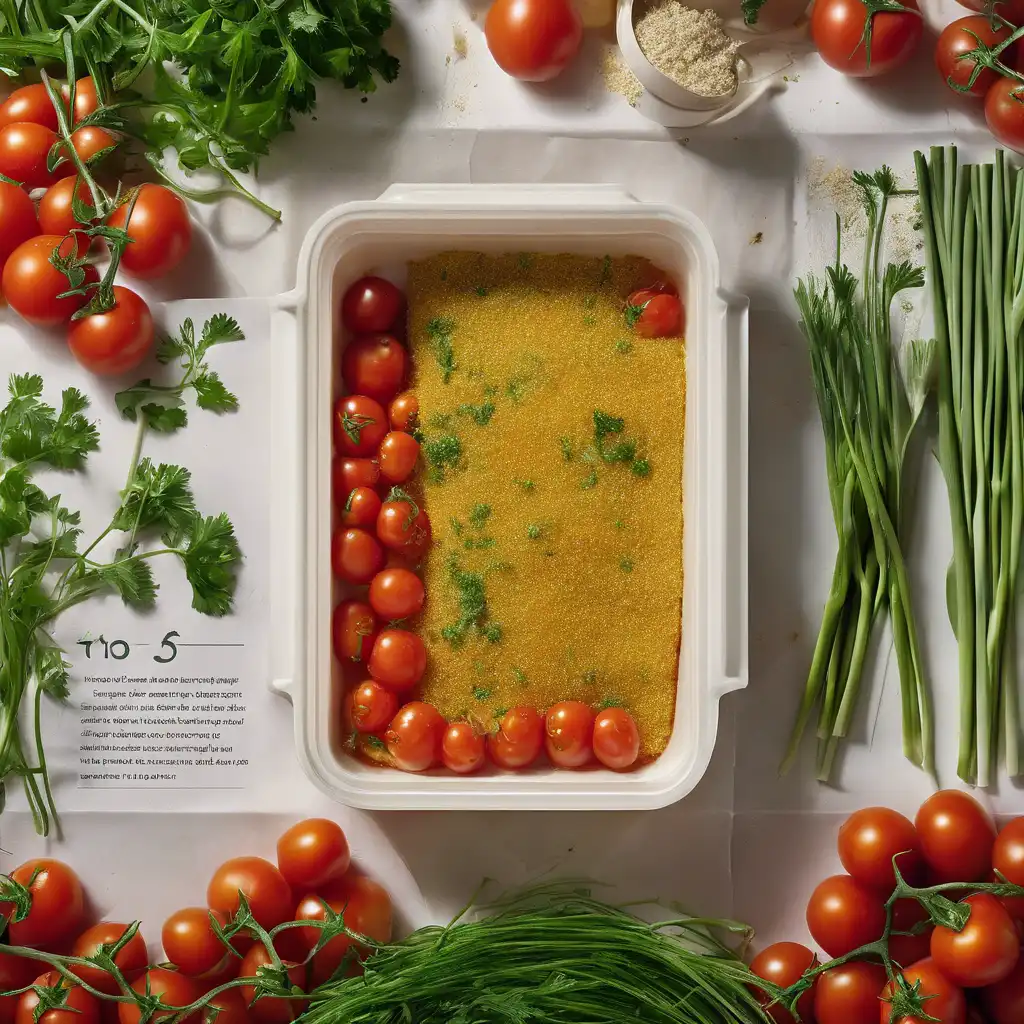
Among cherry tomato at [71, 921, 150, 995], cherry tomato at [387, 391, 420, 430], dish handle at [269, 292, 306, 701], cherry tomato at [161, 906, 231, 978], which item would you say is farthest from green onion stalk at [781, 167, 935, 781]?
cherry tomato at [71, 921, 150, 995]

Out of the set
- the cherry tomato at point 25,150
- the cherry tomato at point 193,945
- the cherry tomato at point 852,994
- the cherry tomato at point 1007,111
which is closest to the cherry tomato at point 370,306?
the cherry tomato at point 25,150

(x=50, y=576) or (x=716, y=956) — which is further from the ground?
(x=50, y=576)

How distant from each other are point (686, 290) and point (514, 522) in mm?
374

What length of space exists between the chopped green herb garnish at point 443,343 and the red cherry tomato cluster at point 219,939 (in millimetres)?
602

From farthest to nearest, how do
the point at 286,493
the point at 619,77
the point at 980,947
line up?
the point at 619,77
the point at 286,493
the point at 980,947

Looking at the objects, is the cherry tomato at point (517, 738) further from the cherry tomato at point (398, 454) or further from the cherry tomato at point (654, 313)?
the cherry tomato at point (654, 313)

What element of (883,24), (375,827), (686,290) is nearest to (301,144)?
(686,290)

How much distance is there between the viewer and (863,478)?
4.38 ft

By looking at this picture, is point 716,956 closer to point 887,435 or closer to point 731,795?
point 731,795

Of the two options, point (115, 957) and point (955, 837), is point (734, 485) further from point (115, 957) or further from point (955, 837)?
point (115, 957)

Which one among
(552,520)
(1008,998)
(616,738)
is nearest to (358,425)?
(552,520)

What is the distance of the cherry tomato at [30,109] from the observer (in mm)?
1374

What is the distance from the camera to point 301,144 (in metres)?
1.41

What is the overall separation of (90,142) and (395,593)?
2.34 ft
